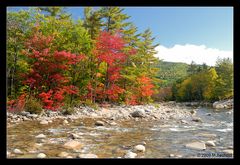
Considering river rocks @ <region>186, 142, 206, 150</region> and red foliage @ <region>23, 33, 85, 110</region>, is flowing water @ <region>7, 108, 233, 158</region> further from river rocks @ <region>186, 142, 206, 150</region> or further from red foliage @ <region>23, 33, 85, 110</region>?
red foliage @ <region>23, 33, 85, 110</region>

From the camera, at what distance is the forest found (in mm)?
12273

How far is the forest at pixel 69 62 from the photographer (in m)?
12.3

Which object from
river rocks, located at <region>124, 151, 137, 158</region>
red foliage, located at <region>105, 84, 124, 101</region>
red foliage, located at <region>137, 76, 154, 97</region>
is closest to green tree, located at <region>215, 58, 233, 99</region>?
red foliage, located at <region>137, 76, 154, 97</region>

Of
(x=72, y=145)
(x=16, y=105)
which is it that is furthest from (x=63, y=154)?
(x=16, y=105)

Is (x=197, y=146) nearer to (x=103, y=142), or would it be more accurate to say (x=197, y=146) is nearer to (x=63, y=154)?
(x=103, y=142)

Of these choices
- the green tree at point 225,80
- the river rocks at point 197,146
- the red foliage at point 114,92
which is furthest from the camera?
the green tree at point 225,80

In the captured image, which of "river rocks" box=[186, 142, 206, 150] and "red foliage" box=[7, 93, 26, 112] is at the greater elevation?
"red foliage" box=[7, 93, 26, 112]

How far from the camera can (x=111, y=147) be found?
5.88 metres

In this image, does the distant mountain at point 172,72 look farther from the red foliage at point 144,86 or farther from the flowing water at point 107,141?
the flowing water at point 107,141

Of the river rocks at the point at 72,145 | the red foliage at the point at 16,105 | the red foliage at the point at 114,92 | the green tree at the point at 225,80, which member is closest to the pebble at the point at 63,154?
the river rocks at the point at 72,145
